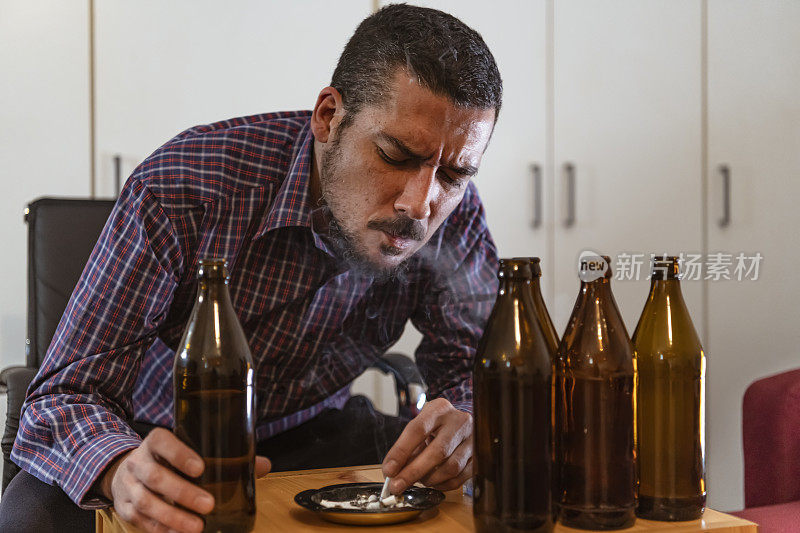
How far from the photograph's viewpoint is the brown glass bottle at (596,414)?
81 centimetres

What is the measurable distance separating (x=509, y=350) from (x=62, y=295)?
46.2 inches

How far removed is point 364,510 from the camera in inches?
34.8

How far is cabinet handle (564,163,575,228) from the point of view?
2865 mm

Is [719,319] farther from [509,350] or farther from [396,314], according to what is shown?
[509,350]

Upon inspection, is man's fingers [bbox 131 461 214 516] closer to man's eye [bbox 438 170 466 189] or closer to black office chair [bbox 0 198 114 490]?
Result: man's eye [bbox 438 170 466 189]

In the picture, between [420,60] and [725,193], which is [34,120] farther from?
[725,193]

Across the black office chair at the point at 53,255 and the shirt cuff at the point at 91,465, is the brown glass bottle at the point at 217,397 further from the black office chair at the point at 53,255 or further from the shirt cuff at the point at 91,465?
the black office chair at the point at 53,255

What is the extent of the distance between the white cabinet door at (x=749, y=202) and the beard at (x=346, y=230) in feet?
6.41

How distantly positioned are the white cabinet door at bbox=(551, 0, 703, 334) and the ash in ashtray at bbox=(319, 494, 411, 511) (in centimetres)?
203

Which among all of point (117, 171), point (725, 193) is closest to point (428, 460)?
point (117, 171)

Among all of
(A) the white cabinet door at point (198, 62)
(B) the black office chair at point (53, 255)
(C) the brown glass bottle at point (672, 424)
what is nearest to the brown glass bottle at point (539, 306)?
(C) the brown glass bottle at point (672, 424)

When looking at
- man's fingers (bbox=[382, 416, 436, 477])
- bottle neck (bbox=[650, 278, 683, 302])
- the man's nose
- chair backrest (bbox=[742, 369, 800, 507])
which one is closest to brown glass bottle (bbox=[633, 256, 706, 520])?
bottle neck (bbox=[650, 278, 683, 302])

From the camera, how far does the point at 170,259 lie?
49.0 inches

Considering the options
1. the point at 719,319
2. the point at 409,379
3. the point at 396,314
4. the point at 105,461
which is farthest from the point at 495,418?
the point at 719,319
